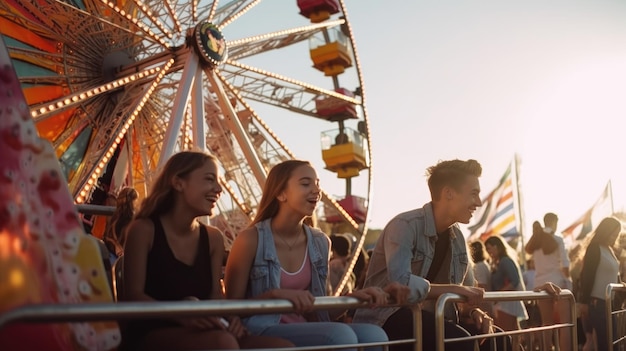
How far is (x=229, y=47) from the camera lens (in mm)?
12492

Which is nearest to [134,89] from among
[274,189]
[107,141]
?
[107,141]

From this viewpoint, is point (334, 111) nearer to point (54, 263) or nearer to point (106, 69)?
point (106, 69)

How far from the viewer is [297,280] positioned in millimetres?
3617

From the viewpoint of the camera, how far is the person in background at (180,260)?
2830 millimetres

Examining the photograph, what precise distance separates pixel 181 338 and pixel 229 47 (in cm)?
1012

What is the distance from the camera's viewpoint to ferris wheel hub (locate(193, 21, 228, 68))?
11461 mm

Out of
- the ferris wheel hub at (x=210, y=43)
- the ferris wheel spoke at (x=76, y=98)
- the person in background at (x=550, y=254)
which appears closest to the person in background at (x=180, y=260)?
the person in background at (x=550, y=254)

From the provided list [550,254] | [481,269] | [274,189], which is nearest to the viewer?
[274,189]

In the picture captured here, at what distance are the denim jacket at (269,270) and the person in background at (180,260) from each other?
18 cm

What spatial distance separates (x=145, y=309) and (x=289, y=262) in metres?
1.65

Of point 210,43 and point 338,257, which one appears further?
point 210,43

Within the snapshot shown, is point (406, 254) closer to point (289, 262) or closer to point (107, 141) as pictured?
point (289, 262)

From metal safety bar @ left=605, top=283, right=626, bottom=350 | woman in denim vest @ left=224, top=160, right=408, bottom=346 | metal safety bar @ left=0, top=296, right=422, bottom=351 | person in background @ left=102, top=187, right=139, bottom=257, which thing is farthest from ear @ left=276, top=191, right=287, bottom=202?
metal safety bar @ left=605, top=283, right=626, bottom=350

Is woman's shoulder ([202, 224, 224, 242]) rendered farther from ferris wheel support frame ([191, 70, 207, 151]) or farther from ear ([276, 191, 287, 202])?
ferris wheel support frame ([191, 70, 207, 151])
